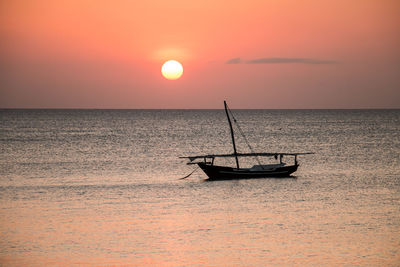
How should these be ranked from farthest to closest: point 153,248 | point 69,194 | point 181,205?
point 69,194, point 181,205, point 153,248

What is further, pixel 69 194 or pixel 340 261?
pixel 69 194

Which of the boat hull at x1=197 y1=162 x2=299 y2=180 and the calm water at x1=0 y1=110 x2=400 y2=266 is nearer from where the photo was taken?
the calm water at x1=0 y1=110 x2=400 y2=266

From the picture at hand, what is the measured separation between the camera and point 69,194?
42156mm

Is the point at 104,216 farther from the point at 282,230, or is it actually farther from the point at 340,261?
the point at 340,261

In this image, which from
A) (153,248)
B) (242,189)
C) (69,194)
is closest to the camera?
(153,248)

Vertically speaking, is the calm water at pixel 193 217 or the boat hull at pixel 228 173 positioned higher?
the boat hull at pixel 228 173

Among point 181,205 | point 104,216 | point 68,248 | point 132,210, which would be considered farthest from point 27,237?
point 181,205

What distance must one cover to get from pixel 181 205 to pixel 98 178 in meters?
16.2

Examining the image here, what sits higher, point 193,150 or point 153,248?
point 193,150

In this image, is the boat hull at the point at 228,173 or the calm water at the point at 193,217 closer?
the calm water at the point at 193,217

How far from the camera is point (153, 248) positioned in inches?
1037

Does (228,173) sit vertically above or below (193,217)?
above

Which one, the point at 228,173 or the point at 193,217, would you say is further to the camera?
the point at 228,173

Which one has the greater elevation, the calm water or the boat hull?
the boat hull
